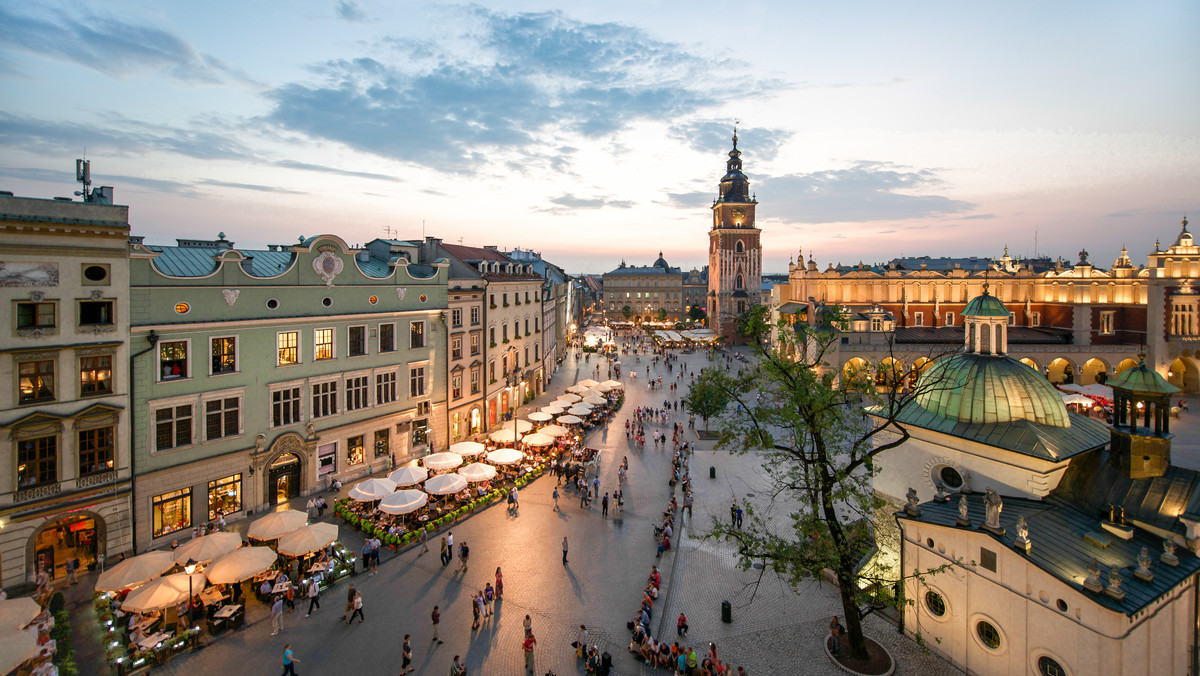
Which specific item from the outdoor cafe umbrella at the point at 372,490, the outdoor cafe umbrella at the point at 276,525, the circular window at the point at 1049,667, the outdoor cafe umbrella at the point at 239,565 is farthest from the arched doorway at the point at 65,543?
the circular window at the point at 1049,667

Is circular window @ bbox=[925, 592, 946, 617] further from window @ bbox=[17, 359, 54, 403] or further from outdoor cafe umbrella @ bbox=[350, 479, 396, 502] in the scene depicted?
window @ bbox=[17, 359, 54, 403]

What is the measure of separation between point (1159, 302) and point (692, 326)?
8097 centimetres

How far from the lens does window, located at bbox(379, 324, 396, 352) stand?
30.3 metres

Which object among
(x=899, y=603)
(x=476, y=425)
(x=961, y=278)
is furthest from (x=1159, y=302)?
(x=476, y=425)

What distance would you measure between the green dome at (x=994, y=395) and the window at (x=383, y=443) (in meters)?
26.9

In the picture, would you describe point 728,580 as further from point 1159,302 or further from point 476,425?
point 1159,302

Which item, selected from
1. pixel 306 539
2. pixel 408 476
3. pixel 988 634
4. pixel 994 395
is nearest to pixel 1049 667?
pixel 988 634

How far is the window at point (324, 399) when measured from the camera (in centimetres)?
2705

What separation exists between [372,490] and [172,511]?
771cm

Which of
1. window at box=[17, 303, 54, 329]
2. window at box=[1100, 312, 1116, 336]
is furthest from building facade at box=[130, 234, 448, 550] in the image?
window at box=[1100, 312, 1116, 336]

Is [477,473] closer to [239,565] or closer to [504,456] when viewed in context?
[504,456]

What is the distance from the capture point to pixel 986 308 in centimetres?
1928

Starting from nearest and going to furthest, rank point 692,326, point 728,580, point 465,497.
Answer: point 728,580 → point 465,497 → point 692,326

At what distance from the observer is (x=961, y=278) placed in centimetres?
6725
